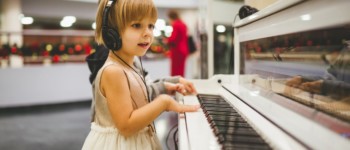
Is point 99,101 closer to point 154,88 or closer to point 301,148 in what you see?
point 154,88

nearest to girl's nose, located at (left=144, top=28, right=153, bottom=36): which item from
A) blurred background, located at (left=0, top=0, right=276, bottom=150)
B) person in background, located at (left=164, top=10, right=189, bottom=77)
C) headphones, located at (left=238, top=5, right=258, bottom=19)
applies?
headphones, located at (left=238, top=5, right=258, bottom=19)

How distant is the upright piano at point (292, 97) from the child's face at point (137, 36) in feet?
1.06

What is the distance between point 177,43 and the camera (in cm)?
540

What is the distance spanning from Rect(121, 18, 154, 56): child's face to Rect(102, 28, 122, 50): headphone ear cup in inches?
1.6

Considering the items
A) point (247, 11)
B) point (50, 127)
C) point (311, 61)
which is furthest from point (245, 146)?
point (50, 127)

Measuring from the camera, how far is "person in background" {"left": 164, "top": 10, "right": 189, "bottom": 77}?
5.37 meters

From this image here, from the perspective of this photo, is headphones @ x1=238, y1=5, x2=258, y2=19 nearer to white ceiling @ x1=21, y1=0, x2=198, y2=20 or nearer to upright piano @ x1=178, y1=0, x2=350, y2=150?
upright piano @ x1=178, y1=0, x2=350, y2=150

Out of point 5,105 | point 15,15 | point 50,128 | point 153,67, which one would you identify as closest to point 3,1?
point 15,15

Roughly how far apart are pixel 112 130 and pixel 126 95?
0.21 meters

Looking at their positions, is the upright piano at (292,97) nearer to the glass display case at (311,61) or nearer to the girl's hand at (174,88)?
the glass display case at (311,61)

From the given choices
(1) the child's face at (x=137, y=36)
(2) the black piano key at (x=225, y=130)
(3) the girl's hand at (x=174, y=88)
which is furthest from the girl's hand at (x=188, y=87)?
(2) the black piano key at (x=225, y=130)

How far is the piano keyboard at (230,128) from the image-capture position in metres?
0.84

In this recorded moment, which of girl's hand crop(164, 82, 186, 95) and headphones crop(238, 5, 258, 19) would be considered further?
headphones crop(238, 5, 258, 19)

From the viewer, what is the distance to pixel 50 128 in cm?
462
